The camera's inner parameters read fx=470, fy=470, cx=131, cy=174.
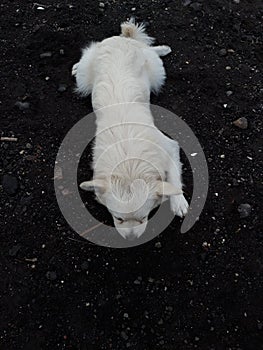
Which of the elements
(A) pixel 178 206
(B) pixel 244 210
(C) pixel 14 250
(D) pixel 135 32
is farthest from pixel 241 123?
(C) pixel 14 250

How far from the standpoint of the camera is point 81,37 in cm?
620

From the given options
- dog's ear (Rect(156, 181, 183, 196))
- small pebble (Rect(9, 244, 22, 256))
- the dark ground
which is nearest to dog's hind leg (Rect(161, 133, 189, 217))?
the dark ground

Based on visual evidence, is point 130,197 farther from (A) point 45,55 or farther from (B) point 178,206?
(A) point 45,55

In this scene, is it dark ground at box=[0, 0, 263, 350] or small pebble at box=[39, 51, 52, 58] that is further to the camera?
small pebble at box=[39, 51, 52, 58]

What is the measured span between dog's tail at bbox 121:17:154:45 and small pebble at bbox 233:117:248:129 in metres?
1.60

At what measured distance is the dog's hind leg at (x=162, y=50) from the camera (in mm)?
5914

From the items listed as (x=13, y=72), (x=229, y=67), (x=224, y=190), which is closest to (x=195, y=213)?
(x=224, y=190)

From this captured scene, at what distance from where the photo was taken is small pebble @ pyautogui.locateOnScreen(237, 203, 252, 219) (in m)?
4.61

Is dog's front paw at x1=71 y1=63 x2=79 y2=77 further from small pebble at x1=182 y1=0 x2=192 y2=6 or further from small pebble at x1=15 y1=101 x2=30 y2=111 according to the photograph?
small pebble at x1=182 y1=0 x2=192 y2=6

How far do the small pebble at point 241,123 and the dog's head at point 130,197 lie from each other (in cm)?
167

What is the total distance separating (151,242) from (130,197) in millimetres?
773

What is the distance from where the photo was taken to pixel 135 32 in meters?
5.77

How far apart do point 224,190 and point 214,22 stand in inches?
107

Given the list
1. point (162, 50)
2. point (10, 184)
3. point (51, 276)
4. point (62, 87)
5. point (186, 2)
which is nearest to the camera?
point (51, 276)
